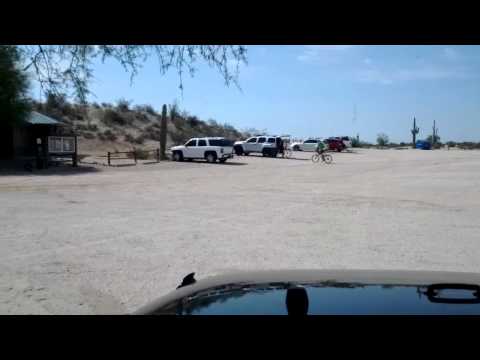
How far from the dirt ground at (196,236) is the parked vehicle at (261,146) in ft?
107

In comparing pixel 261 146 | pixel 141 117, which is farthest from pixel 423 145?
pixel 261 146

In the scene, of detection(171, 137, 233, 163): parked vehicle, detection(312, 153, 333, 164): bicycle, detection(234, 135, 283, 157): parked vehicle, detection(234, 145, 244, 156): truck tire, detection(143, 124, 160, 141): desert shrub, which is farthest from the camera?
detection(143, 124, 160, 141): desert shrub

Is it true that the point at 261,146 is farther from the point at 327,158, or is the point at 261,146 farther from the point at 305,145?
the point at 305,145

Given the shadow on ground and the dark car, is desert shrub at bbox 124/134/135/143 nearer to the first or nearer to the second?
the shadow on ground

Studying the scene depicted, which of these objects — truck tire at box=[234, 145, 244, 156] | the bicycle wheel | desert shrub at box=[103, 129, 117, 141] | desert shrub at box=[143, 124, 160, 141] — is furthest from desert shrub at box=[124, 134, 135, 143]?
the bicycle wheel

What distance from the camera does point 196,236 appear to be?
1182 centimetres

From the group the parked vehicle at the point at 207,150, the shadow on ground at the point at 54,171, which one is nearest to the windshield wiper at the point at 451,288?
the shadow on ground at the point at 54,171

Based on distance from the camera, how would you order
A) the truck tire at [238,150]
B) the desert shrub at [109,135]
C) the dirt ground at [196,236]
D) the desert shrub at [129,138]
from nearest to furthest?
the dirt ground at [196,236] → the truck tire at [238,150] → the desert shrub at [109,135] → the desert shrub at [129,138]

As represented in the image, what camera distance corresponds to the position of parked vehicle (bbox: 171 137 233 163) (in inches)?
1757

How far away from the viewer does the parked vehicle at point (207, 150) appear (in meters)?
44.6

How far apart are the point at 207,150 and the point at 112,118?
29473 mm

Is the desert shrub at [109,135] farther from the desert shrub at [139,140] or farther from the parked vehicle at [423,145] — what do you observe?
the parked vehicle at [423,145]

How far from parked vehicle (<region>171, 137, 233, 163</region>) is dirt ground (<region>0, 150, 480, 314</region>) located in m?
22.0
